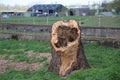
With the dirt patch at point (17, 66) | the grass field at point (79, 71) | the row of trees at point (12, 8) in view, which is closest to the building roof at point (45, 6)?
the row of trees at point (12, 8)

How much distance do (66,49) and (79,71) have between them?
0.85 meters

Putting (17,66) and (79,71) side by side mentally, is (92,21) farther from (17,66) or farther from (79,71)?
(79,71)

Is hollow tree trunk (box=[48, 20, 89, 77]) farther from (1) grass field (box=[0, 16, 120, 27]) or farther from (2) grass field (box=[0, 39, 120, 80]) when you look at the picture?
(1) grass field (box=[0, 16, 120, 27])

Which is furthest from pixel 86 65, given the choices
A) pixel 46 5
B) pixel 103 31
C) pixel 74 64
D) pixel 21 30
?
pixel 46 5

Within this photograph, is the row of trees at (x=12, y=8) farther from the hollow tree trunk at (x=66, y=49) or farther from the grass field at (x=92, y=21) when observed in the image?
the hollow tree trunk at (x=66, y=49)

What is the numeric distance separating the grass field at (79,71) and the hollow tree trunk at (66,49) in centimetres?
33

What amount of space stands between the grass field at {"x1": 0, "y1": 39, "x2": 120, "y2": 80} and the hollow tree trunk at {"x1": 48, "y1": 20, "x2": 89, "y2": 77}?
1.08 ft

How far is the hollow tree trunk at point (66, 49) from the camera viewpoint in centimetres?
1011

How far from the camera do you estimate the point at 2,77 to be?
32.8ft

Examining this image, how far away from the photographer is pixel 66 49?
10.1 metres

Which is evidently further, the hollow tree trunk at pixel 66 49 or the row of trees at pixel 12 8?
the row of trees at pixel 12 8

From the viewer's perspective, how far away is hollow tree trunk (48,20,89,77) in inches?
398

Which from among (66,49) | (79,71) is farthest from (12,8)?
(79,71)

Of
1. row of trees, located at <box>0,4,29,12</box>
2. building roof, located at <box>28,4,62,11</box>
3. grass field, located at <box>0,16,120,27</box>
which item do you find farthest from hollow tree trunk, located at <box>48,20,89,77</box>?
building roof, located at <box>28,4,62,11</box>
